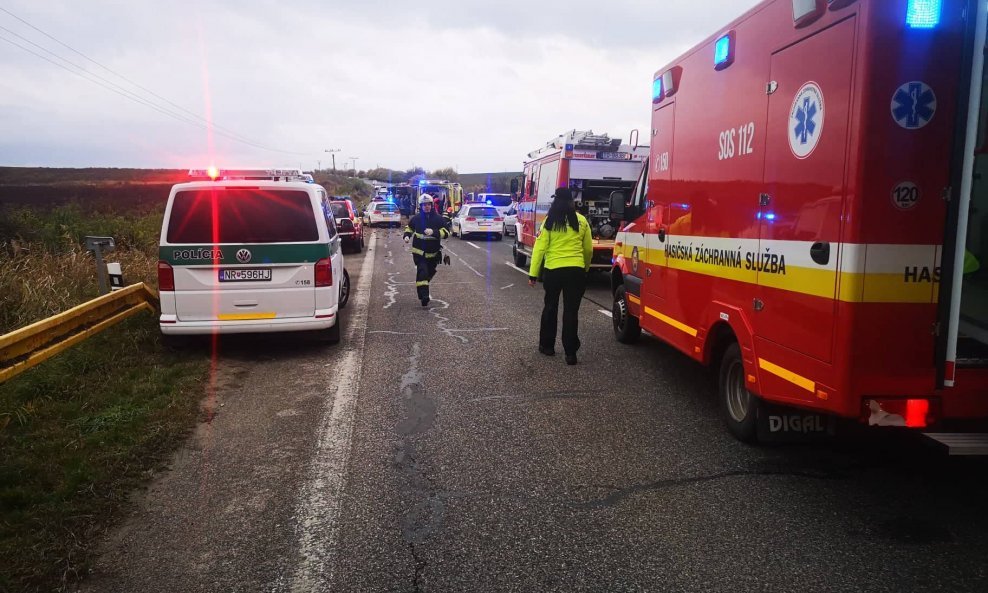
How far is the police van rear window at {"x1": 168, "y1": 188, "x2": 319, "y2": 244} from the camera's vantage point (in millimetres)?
7352

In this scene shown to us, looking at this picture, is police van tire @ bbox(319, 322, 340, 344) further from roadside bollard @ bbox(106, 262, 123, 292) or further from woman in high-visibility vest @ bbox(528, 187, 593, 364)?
roadside bollard @ bbox(106, 262, 123, 292)

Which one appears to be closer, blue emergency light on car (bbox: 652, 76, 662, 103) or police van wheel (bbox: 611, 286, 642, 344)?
blue emergency light on car (bbox: 652, 76, 662, 103)

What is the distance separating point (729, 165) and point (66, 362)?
20.7 ft

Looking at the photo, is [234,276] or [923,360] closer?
[923,360]

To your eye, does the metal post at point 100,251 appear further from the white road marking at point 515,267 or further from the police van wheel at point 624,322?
the white road marking at point 515,267

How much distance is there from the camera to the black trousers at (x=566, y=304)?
7359 mm

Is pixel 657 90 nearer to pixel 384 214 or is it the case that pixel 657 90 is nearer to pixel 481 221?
pixel 481 221

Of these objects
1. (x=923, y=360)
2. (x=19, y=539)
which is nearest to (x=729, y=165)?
(x=923, y=360)

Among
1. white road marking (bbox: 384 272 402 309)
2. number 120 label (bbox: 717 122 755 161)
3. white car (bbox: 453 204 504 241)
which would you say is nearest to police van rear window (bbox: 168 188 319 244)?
white road marking (bbox: 384 272 402 309)

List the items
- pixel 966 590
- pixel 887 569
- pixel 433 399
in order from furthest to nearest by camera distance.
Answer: pixel 433 399 → pixel 887 569 → pixel 966 590

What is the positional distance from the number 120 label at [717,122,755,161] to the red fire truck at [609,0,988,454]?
2 cm

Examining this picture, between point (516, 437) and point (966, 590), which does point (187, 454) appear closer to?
point (516, 437)

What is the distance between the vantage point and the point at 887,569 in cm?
321

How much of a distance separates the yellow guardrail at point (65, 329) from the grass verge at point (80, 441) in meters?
0.28
